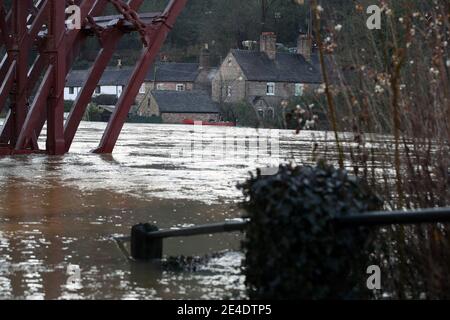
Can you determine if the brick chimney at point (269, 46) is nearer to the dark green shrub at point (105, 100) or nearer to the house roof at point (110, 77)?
the dark green shrub at point (105, 100)

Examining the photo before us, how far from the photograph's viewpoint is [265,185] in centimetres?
445

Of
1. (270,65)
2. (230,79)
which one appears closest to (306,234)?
(270,65)

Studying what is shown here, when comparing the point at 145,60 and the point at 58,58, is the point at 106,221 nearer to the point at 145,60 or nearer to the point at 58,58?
the point at 58,58

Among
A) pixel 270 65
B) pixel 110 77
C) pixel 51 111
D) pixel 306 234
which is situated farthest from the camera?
pixel 110 77

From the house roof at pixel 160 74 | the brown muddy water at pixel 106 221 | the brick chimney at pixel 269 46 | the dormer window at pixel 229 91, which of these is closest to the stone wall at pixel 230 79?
the dormer window at pixel 229 91

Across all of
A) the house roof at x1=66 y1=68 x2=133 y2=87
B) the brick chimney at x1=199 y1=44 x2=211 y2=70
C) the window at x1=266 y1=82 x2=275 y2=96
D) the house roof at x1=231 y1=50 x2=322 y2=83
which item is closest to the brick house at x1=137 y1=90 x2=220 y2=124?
the house roof at x1=231 y1=50 x2=322 y2=83

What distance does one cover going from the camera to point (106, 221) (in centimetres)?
864

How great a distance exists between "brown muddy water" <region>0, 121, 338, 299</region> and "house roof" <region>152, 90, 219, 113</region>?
63513 millimetres

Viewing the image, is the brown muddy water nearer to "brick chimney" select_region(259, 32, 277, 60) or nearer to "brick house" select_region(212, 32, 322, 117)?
"brick chimney" select_region(259, 32, 277, 60)

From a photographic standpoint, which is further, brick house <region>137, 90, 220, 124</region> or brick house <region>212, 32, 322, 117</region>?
brick house <region>212, 32, 322, 117</region>

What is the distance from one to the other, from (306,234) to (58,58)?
13.1 meters

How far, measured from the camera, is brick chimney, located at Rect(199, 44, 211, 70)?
306ft
